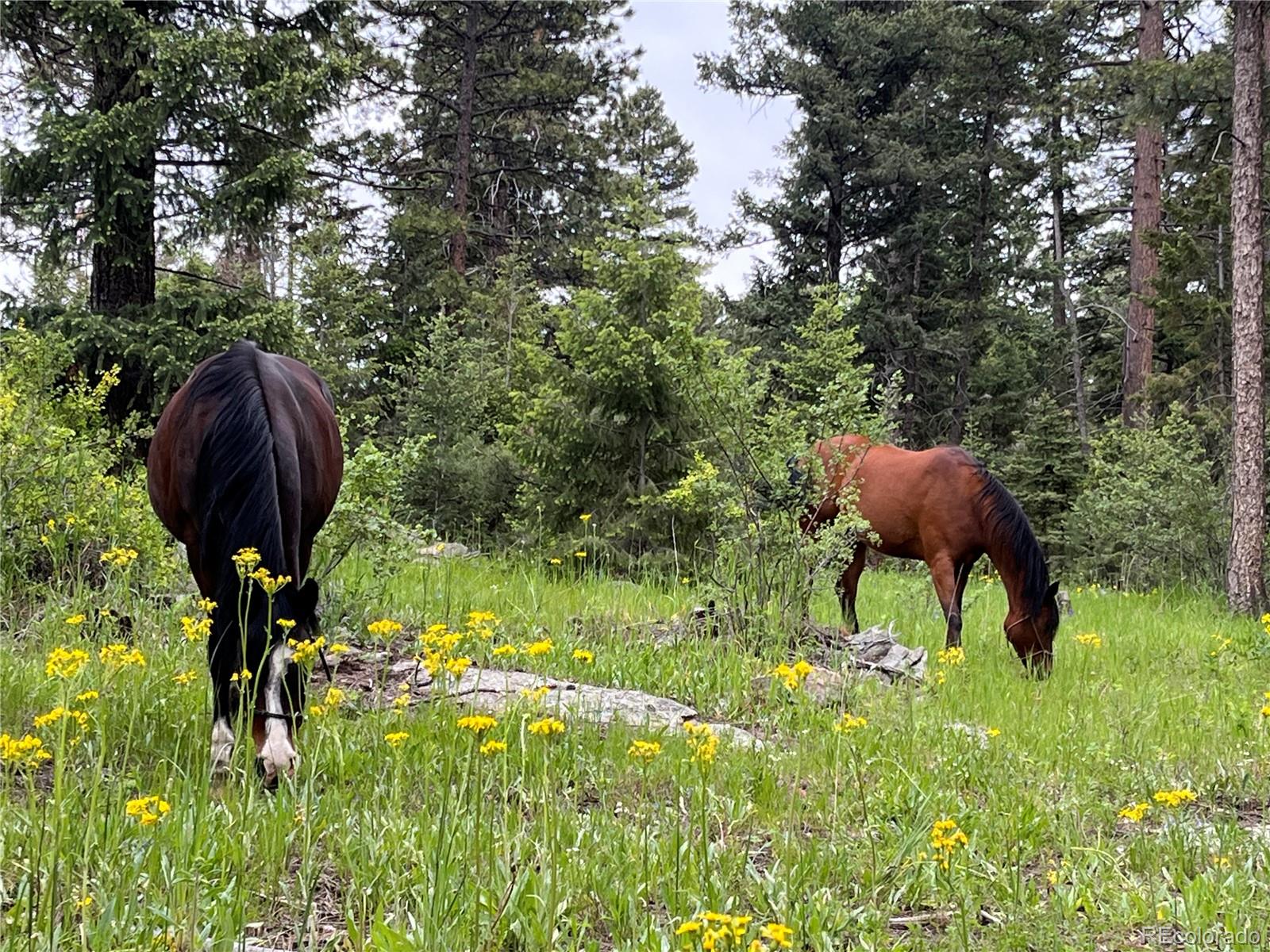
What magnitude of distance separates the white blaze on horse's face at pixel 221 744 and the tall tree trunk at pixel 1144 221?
18.6m

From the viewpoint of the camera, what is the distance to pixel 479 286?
19.9m

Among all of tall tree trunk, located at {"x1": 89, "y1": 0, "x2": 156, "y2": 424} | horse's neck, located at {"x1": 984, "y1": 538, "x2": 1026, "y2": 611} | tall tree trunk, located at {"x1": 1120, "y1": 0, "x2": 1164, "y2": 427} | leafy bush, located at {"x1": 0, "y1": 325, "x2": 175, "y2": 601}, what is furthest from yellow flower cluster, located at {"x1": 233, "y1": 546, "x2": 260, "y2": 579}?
tall tree trunk, located at {"x1": 1120, "y1": 0, "x2": 1164, "y2": 427}

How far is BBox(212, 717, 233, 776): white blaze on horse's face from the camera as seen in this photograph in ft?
9.09

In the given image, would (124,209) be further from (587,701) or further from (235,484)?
(587,701)

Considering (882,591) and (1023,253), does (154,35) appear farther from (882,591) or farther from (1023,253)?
(1023,253)

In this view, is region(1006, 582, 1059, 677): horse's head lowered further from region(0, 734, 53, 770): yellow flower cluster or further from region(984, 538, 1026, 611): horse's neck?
region(0, 734, 53, 770): yellow flower cluster

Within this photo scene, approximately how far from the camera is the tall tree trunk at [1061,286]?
797 inches

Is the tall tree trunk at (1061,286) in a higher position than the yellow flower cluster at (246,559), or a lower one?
higher

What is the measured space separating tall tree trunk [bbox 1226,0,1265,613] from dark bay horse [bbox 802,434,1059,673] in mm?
4611

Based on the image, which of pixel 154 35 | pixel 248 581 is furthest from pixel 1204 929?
pixel 154 35

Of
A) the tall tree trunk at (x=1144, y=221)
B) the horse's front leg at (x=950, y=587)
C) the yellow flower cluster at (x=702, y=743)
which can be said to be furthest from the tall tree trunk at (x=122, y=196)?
the tall tree trunk at (x=1144, y=221)

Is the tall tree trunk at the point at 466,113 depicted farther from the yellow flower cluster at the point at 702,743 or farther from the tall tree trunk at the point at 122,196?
the yellow flower cluster at the point at 702,743

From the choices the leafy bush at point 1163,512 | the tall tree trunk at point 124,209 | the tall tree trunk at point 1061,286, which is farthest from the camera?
the tall tree trunk at point 1061,286

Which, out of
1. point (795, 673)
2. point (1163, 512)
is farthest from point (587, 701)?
point (1163, 512)
